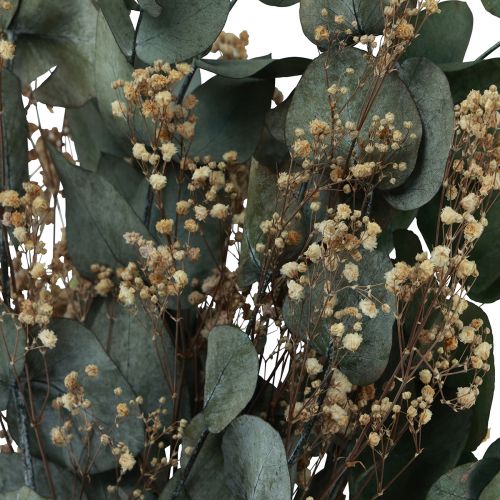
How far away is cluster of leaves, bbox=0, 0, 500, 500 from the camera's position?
590 millimetres

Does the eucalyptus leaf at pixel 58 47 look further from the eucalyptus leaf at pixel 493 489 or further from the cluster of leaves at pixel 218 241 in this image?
the eucalyptus leaf at pixel 493 489

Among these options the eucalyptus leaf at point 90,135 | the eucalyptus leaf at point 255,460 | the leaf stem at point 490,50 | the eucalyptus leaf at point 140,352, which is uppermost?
the leaf stem at point 490,50

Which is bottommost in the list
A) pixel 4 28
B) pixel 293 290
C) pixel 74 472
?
pixel 74 472

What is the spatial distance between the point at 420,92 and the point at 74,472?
0.94ft

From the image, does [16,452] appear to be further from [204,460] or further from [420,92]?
[420,92]

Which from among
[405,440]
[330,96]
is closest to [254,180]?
[330,96]

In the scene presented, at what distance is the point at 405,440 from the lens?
671 mm

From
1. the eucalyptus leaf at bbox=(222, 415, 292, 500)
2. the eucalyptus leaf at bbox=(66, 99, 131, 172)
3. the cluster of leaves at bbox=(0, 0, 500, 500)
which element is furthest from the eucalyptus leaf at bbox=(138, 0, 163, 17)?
the eucalyptus leaf at bbox=(222, 415, 292, 500)

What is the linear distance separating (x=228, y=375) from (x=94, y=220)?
0.14 meters

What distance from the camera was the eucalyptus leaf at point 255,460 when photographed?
555 millimetres

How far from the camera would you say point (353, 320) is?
587 millimetres

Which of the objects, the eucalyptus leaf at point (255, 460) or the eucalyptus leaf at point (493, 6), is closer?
the eucalyptus leaf at point (255, 460)

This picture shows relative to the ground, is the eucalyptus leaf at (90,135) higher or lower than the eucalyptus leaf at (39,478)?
higher

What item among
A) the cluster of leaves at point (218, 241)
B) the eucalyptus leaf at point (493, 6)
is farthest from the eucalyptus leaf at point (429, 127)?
the eucalyptus leaf at point (493, 6)
